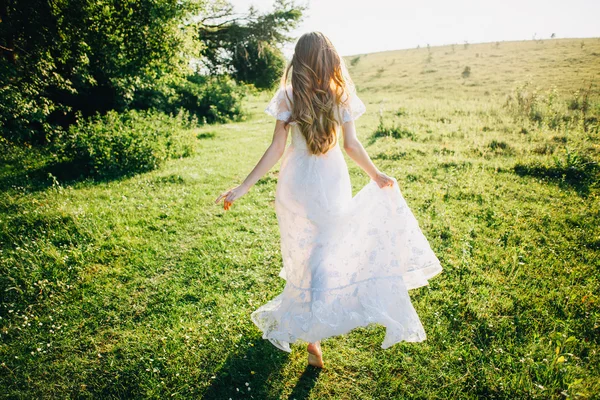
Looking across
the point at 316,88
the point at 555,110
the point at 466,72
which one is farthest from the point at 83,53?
the point at 466,72

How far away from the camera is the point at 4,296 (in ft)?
15.1

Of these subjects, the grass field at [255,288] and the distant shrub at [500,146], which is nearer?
the grass field at [255,288]

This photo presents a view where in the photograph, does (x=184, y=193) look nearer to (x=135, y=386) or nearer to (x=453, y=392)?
(x=135, y=386)

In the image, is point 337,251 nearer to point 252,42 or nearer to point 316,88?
point 316,88

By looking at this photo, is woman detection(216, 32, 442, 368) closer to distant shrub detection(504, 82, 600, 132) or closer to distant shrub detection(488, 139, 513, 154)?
distant shrub detection(488, 139, 513, 154)

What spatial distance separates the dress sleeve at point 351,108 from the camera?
3221mm

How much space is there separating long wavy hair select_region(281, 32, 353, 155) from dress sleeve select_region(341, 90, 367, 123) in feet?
0.32

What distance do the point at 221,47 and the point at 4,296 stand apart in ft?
76.0

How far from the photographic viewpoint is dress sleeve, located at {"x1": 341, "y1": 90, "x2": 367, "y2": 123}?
3.22 m

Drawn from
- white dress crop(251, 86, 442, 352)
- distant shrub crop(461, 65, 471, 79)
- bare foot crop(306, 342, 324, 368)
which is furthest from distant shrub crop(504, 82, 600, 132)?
distant shrub crop(461, 65, 471, 79)

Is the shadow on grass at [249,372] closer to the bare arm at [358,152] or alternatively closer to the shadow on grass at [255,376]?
the shadow on grass at [255,376]

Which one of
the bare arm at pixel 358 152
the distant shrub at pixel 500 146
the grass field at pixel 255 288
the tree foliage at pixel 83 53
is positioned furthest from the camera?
the distant shrub at pixel 500 146

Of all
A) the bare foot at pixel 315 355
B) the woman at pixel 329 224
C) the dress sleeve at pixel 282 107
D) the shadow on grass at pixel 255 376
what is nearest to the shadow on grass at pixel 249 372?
the shadow on grass at pixel 255 376

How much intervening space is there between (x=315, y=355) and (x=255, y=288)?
1704 mm
